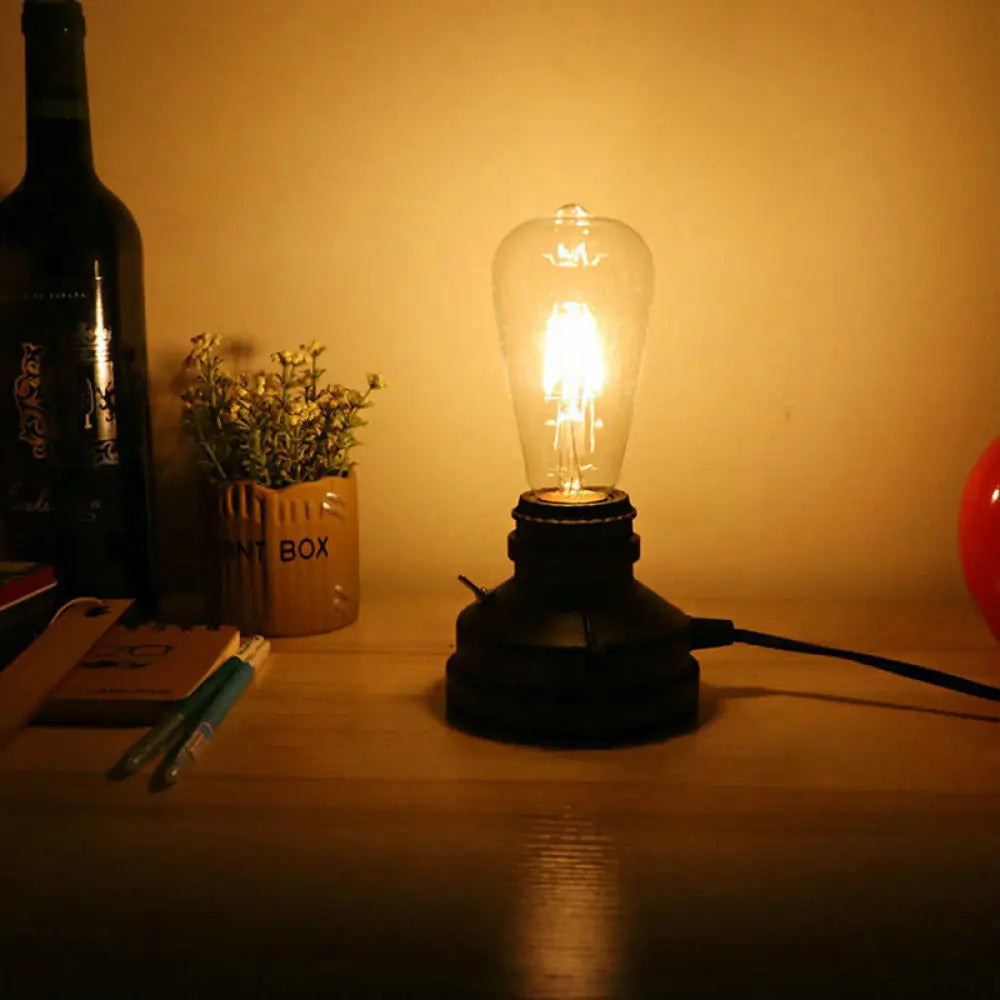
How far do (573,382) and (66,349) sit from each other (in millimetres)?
375

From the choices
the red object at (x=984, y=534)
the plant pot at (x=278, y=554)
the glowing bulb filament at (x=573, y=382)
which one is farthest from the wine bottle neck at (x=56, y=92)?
the red object at (x=984, y=534)

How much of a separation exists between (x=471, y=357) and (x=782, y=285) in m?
0.27

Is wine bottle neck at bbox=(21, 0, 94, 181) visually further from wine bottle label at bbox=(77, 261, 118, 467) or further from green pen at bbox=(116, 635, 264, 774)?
green pen at bbox=(116, 635, 264, 774)

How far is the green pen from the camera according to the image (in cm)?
62

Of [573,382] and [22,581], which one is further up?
[573,382]

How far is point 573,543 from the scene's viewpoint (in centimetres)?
69

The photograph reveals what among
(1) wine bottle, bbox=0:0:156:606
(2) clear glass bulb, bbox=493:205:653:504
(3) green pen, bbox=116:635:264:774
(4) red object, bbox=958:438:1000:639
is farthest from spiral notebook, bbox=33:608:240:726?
(4) red object, bbox=958:438:1000:639

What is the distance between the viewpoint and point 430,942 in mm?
447

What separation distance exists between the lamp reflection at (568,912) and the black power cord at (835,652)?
221 millimetres

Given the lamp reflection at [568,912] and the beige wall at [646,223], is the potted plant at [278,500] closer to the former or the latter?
the beige wall at [646,223]

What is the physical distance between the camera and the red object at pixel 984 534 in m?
0.77

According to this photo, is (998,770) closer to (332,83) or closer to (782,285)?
(782,285)

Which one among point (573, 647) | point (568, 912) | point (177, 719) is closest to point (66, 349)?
point (177, 719)

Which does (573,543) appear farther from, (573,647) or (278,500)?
(278,500)
